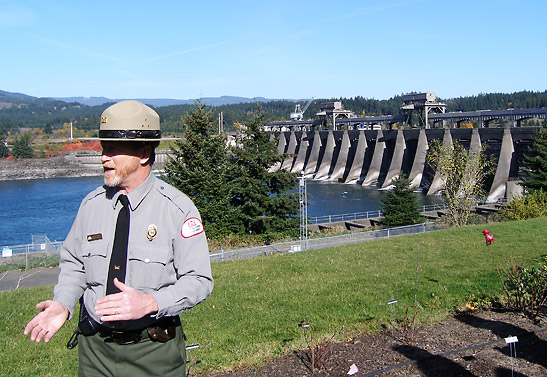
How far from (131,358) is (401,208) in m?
28.7

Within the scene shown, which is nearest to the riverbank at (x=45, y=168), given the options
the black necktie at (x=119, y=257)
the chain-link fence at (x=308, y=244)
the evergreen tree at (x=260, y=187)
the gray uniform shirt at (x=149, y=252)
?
the evergreen tree at (x=260, y=187)

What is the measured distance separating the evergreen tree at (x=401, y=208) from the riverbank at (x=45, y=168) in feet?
262

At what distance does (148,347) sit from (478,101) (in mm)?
192689

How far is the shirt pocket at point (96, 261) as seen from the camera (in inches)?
117

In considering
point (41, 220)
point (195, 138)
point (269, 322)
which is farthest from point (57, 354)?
point (41, 220)

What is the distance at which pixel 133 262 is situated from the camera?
114 inches

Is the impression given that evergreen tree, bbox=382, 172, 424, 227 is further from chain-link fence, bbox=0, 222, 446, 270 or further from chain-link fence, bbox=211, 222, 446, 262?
chain-link fence, bbox=211, 222, 446, 262

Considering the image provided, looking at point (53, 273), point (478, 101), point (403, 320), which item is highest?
point (478, 101)

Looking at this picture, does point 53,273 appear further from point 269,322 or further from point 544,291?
point 544,291

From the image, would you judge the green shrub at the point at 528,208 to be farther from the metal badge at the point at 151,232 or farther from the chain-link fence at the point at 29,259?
the metal badge at the point at 151,232

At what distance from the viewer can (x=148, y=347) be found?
2908mm

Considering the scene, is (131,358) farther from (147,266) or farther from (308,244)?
(308,244)

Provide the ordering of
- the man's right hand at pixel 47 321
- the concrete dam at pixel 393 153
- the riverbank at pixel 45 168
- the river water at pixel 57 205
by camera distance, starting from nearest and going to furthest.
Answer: the man's right hand at pixel 47 321 < the river water at pixel 57 205 < the concrete dam at pixel 393 153 < the riverbank at pixel 45 168

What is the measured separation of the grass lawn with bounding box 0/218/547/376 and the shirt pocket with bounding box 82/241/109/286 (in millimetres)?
3243
